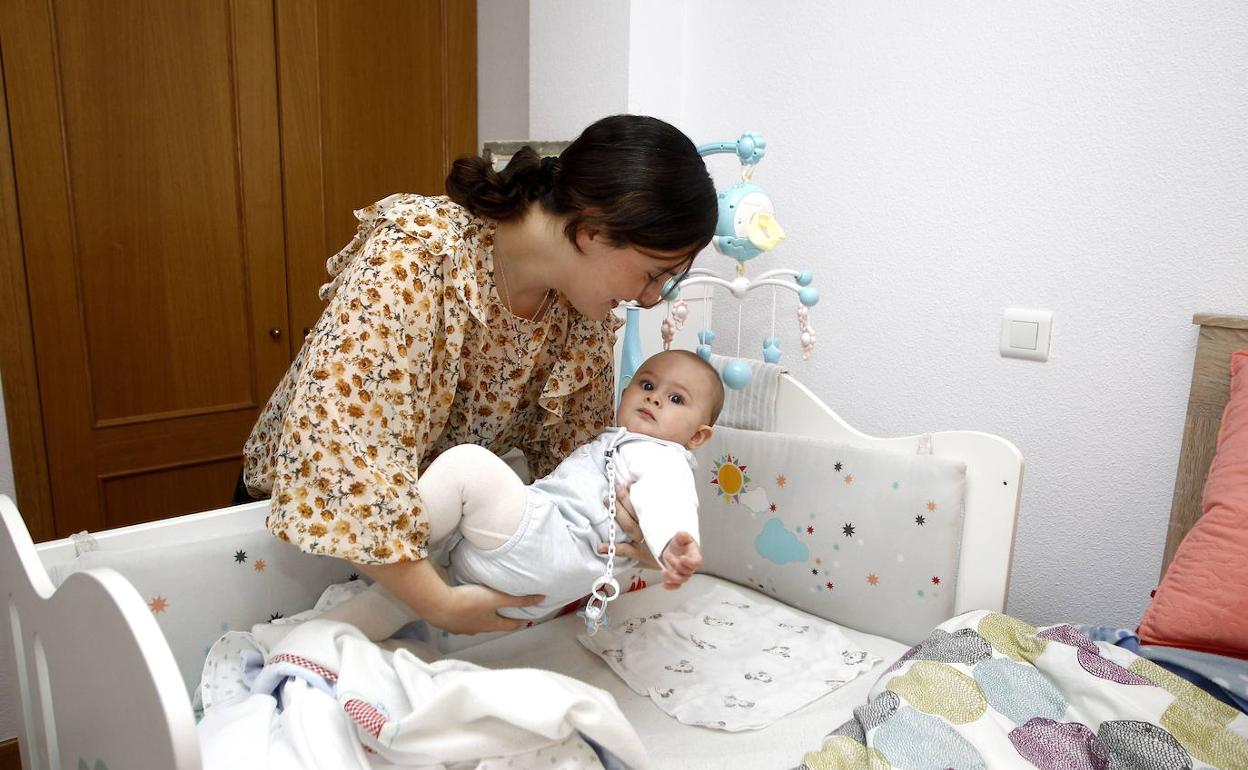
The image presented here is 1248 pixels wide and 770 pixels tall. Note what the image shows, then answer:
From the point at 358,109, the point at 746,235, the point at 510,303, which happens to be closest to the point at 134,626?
the point at 510,303

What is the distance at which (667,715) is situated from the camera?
120cm

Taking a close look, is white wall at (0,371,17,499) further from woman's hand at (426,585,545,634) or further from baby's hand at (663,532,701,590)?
baby's hand at (663,532,701,590)

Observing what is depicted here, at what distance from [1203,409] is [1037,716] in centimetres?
61

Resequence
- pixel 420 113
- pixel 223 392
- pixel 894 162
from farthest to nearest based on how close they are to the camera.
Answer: pixel 420 113 < pixel 223 392 < pixel 894 162

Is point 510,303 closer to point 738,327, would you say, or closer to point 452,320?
point 452,320

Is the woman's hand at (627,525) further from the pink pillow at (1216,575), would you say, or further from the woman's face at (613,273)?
the pink pillow at (1216,575)

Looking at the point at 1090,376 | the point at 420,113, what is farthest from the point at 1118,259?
the point at 420,113

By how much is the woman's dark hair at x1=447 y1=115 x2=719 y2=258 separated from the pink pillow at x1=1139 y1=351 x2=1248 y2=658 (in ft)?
2.56

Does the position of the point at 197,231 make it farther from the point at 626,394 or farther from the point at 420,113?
the point at 626,394

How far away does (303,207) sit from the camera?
210 centimetres

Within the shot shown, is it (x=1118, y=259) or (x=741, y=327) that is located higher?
(x=1118, y=259)

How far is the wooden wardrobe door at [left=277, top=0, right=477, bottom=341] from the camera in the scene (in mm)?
2053

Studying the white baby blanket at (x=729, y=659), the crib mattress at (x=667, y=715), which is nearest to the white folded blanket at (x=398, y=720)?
the crib mattress at (x=667, y=715)

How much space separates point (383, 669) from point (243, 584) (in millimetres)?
292
